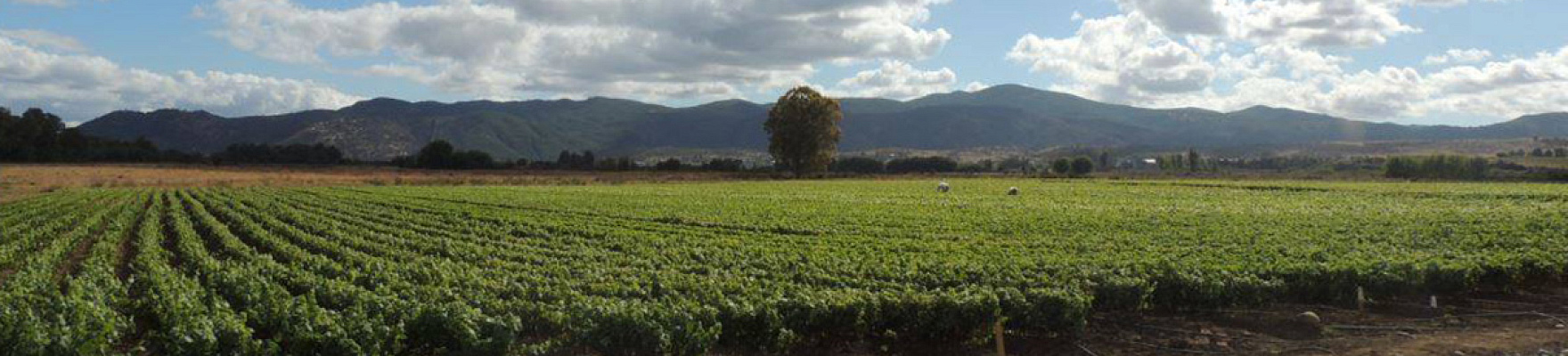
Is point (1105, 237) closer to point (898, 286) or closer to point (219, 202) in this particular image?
point (898, 286)

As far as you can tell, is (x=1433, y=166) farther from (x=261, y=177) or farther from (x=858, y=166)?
(x=261, y=177)

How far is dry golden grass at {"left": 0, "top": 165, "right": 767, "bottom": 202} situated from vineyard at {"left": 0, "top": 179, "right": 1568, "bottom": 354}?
1571 inches

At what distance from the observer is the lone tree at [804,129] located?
10038 cm

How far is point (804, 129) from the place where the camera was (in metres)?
100

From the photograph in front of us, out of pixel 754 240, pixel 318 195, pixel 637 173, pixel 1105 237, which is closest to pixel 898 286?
pixel 754 240

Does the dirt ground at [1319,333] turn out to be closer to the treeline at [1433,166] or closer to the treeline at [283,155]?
the treeline at [1433,166]

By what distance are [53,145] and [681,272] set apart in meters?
132

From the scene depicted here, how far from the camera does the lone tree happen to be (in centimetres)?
10038

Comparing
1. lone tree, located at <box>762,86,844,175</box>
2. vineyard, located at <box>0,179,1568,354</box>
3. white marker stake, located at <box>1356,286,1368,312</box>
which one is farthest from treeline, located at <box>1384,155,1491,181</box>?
white marker stake, located at <box>1356,286,1368,312</box>

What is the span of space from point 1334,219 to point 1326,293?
17807mm

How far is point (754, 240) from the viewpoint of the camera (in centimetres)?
2692

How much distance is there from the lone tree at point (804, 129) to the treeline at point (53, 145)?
81252 millimetres

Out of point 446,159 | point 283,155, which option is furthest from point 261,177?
point 283,155

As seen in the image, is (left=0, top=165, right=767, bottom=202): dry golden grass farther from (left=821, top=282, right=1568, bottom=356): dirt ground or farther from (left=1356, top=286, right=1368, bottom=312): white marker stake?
(left=1356, top=286, right=1368, bottom=312): white marker stake
